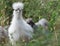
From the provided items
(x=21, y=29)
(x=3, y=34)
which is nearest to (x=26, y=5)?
(x=3, y=34)

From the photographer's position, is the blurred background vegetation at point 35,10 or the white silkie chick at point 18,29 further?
the blurred background vegetation at point 35,10

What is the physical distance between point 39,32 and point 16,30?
9.05 feet

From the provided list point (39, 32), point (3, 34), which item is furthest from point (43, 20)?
point (39, 32)

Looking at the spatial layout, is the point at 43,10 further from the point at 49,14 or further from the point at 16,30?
the point at 16,30

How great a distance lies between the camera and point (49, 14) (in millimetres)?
10078

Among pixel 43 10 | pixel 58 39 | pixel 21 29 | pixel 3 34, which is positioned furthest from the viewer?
pixel 43 10

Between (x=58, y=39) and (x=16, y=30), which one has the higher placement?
(x=58, y=39)

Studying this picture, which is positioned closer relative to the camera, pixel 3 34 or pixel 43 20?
pixel 3 34

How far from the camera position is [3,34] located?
28.4ft

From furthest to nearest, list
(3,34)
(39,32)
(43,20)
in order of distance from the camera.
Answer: (43,20) < (3,34) < (39,32)

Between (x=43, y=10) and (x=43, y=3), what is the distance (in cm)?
50

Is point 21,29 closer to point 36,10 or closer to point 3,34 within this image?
point 3,34

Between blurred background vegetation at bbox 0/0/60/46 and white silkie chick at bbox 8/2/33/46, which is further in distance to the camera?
blurred background vegetation at bbox 0/0/60/46

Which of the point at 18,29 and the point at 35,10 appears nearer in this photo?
the point at 18,29
